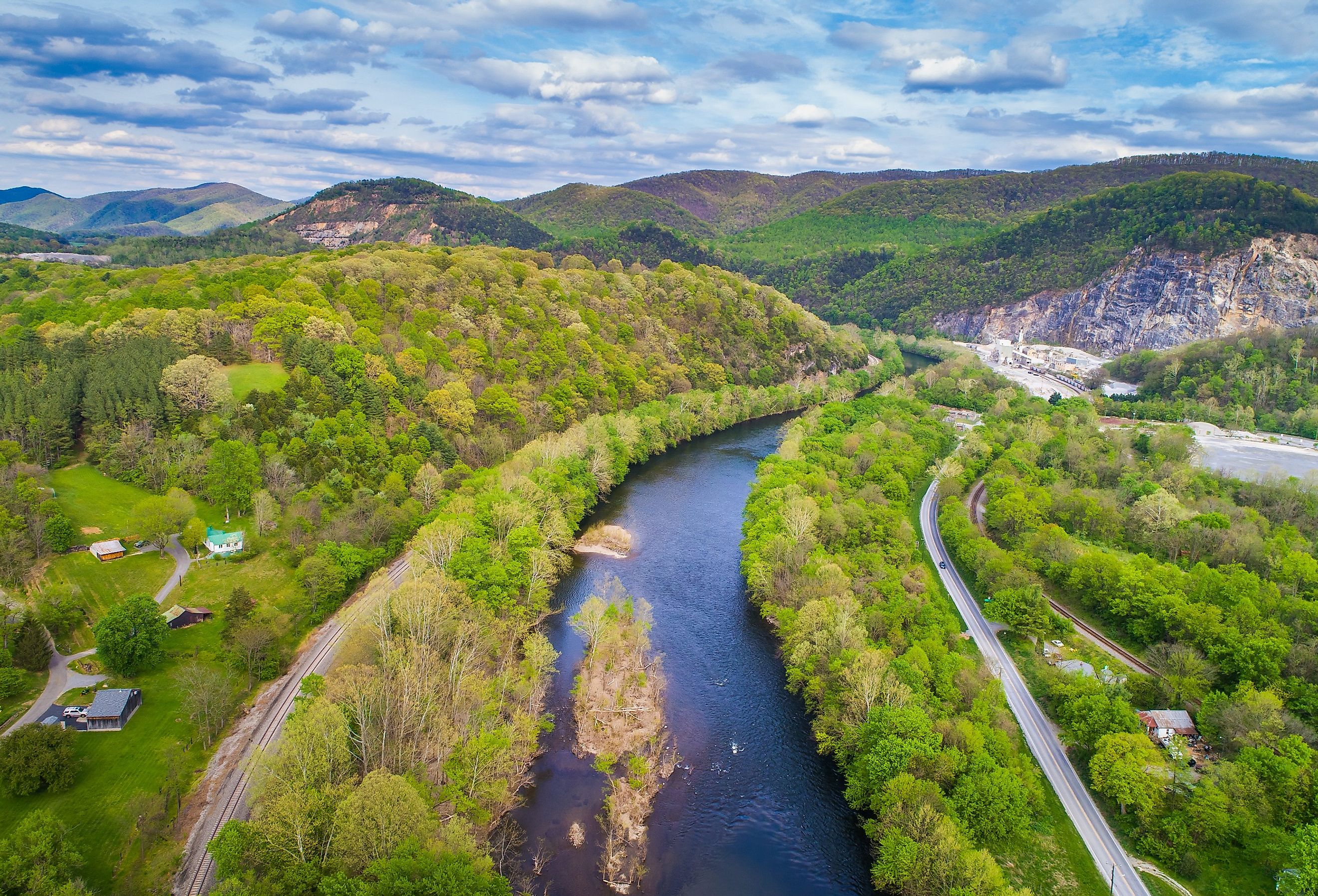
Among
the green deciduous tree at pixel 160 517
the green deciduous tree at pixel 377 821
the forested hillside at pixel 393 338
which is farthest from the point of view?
the forested hillside at pixel 393 338

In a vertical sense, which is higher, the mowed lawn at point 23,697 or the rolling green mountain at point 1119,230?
the rolling green mountain at point 1119,230

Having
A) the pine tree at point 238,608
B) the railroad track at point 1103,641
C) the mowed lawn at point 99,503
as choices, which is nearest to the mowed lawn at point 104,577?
the mowed lawn at point 99,503

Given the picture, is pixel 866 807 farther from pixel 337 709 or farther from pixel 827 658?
pixel 337 709

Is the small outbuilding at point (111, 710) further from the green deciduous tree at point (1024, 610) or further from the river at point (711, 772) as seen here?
the green deciduous tree at point (1024, 610)

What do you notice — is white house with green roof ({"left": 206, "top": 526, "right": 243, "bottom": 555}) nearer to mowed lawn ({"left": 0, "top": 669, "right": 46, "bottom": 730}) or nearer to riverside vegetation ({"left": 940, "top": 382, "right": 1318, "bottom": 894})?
mowed lawn ({"left": 0, "top": 669, "right": 46, "bottom": 730})

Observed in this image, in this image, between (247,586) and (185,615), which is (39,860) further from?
(247,586)

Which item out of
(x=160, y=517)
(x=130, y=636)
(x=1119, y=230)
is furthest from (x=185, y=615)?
(x=1119, y=230)
